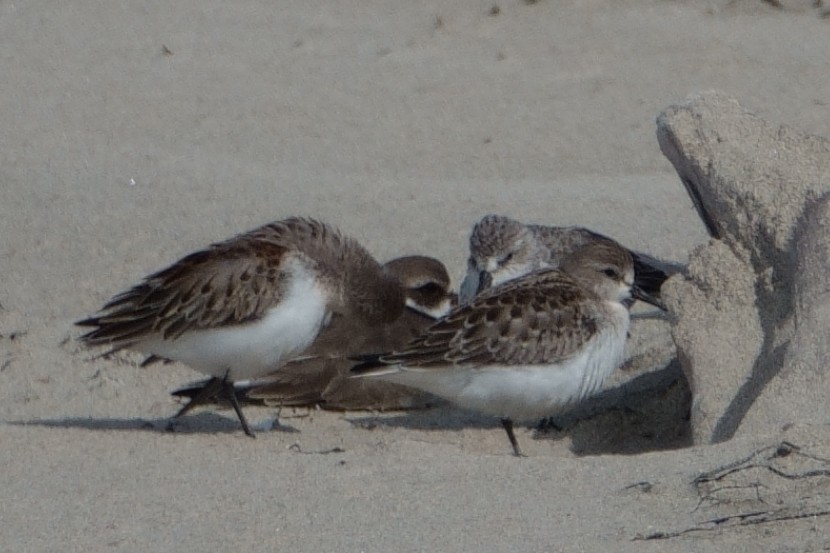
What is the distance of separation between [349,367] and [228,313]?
91cm

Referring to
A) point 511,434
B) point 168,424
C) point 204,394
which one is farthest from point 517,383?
point 168,424

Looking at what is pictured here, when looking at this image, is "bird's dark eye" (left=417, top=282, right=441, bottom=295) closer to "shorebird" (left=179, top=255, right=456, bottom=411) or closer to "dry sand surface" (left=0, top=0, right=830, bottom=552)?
"shorebird" (left=179, top=255, right=456, bottom=411)

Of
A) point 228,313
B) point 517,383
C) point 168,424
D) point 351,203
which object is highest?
point 228,313

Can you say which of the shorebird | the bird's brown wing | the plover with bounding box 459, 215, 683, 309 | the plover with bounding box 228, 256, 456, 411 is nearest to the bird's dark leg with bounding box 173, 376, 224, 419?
the shorebird

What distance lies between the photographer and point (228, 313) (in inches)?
267

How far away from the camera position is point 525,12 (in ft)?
43.5

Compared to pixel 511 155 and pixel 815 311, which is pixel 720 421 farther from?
pixel 511 155

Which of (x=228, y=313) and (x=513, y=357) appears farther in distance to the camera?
(x=513, y=357)

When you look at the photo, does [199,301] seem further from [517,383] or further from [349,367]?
[517,383]

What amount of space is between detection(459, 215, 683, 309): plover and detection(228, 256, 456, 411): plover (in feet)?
1.45

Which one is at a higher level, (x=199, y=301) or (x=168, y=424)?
(x=199, y=301)

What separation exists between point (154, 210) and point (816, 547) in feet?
20.7

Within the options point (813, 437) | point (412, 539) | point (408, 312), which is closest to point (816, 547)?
point (813, 437)

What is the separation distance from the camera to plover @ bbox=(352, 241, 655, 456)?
6.91 meters
